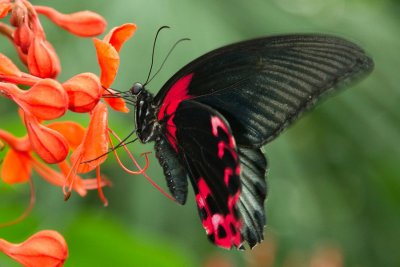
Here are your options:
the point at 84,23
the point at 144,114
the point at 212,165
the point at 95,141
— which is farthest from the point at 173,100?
the point at 95,141

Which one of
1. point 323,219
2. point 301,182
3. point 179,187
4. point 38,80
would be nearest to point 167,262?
point 179,187

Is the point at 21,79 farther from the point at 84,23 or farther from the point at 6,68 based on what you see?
the point at 84,23

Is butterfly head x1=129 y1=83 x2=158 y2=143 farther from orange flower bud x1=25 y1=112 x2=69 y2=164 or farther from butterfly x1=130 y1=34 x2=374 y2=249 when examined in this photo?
orange flower bud x1=25 y1=112 x2=69 y2=164

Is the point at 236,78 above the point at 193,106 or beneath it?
above

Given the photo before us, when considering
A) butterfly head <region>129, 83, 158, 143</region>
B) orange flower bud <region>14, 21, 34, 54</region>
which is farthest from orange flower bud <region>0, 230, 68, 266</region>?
butterfly head <region>129, 83, 158, 143</region>

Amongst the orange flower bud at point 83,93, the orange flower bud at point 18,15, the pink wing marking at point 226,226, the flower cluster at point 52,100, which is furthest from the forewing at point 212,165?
the orange flower bud at point 18,15

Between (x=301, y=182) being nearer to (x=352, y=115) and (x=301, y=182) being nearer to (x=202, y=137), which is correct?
(x=352, y=115)
